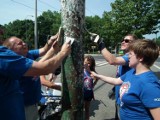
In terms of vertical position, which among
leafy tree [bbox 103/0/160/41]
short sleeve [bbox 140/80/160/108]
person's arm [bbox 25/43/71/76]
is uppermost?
leafy tree [bbox 103/0/160/41]

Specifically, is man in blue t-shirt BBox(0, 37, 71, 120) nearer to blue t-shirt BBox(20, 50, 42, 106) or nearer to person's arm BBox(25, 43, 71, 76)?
person's arm BBox(25, 43, 71, 76)

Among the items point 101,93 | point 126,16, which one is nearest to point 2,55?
point 101,93

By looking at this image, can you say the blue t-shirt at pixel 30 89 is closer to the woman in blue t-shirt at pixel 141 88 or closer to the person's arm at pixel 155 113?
the woman in blue t-shirt at pixel 141 88

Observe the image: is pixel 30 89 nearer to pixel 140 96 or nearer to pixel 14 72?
pixel 14 72

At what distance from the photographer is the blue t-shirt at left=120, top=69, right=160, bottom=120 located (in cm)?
273

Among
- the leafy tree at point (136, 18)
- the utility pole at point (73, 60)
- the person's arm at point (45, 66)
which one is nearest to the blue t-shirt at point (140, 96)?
the utility pole at point (73, 60)

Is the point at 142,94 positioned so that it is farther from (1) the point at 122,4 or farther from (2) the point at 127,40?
→ (1) the point at 122,4

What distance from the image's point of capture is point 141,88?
2816 mm

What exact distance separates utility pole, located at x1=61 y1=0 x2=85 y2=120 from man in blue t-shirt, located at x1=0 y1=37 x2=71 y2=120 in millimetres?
180

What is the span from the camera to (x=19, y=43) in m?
4.18

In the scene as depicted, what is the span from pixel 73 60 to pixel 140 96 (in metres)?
0.87

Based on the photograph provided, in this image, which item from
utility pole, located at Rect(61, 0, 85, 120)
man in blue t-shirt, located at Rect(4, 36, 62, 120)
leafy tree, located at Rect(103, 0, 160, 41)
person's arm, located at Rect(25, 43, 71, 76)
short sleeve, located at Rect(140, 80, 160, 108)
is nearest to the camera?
short sleeve, located at Rect(140, 80, 160, 108)

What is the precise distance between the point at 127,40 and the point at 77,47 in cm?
190

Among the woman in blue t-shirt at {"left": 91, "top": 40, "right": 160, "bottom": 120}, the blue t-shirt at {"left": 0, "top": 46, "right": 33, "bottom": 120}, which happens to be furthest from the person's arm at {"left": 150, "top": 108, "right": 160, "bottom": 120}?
the blue t-shirt at {"left": 0, "top": 46, "right": 33, "bottom": 120}
